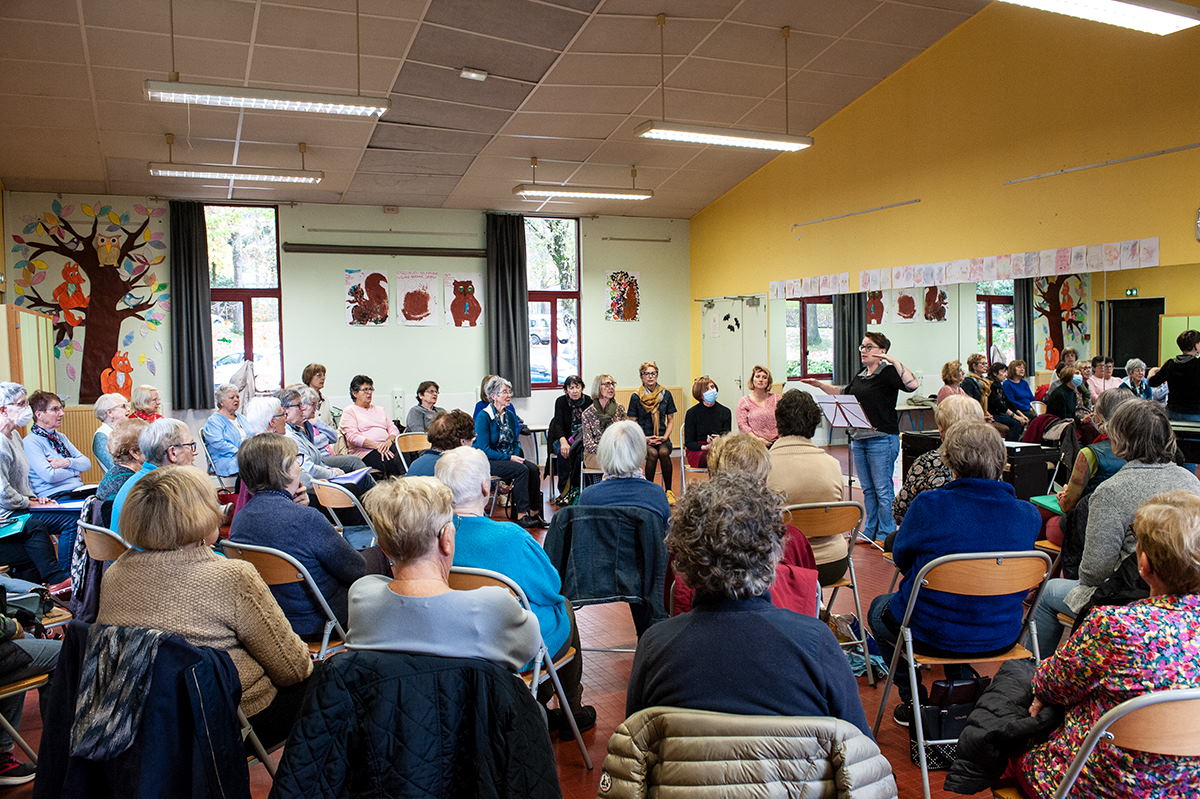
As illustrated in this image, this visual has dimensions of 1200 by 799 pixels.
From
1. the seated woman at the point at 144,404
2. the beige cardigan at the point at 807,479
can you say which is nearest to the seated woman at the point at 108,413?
the seated woman at the point at 144,404

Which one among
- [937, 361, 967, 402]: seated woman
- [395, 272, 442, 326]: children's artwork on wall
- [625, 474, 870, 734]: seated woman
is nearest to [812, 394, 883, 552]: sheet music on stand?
[937, 361, 967, 402]: seated woman

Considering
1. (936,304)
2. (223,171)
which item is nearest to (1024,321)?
(936,304)

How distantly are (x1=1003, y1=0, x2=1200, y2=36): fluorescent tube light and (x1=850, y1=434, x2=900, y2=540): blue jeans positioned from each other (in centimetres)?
277

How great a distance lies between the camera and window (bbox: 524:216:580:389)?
1102cm

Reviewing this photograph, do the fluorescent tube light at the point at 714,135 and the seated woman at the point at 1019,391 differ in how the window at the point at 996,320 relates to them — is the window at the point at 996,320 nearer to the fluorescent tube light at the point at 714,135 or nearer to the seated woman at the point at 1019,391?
the seated woman at the point at 1019,391

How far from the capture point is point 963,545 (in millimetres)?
2689

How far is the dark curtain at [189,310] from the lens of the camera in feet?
30.4

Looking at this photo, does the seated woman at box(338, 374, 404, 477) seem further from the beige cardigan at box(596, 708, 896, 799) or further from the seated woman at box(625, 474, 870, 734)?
the beige cardigan at box(596, 708, 896, 799)

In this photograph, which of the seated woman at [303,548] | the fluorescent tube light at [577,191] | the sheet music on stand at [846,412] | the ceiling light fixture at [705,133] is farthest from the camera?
the fluorescent tube light at [577,191]

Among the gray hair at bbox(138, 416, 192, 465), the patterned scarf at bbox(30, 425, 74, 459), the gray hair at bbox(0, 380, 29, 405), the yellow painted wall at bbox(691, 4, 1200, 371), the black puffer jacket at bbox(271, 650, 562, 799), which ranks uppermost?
the yellow painted wall at bbox(691, 4, 1200, 371)

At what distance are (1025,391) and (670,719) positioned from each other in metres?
6.44

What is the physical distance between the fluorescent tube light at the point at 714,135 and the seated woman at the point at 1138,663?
515 centimetres

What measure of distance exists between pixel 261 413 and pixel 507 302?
17.5ft

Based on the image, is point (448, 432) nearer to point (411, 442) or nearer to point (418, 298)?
point (411, 442)
